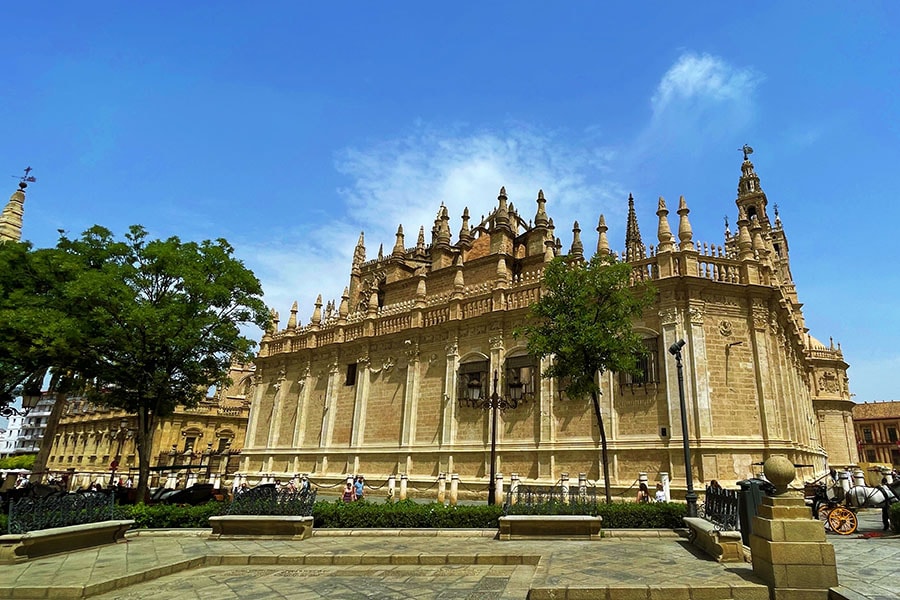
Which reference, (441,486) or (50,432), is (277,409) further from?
(441,486)

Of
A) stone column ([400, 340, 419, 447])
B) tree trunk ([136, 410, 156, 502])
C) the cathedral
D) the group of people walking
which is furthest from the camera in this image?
stone column ([400, 340, 419, 447])

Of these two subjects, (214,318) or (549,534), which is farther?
(214,318)

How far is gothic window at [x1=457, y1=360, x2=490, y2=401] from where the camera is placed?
78.8ft

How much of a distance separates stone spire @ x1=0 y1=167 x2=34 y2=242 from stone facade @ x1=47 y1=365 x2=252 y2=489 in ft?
52.5

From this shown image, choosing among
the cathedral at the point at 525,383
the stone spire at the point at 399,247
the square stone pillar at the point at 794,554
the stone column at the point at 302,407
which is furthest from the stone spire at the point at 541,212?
the square stone pillar at the point at 794,554

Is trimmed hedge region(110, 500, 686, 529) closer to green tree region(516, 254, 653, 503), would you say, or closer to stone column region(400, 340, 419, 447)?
green tree region(516, 254, 653, 503)

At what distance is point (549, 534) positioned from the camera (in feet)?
36.7

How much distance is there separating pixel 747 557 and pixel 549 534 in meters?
4.08

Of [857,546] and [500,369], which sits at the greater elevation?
[500,369]

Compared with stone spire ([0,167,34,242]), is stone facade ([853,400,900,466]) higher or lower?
lower

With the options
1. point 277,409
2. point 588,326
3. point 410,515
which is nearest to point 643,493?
point 588,326

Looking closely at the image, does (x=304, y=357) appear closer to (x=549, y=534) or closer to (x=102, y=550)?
(x=102, y=550)

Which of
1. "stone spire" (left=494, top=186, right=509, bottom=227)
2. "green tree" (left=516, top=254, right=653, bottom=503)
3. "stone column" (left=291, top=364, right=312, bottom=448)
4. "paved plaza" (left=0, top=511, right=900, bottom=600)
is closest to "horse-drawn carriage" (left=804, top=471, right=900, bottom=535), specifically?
"paved plaza" (left=0, top=511, right=900, bottom=600)

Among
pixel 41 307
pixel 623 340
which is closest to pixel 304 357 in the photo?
pixel 41 307
